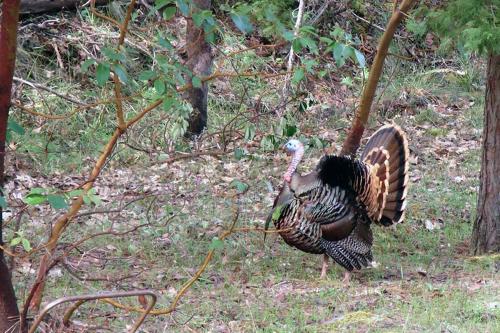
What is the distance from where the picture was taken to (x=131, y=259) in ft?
25.7

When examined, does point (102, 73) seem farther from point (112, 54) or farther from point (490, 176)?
point (490, 176)

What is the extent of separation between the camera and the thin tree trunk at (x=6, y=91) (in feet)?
14.9

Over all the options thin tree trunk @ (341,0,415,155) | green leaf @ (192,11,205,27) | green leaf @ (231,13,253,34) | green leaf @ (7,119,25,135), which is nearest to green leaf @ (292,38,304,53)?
green leaf @ (231,13,253,34)

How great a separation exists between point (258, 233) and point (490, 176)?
2.35 meters

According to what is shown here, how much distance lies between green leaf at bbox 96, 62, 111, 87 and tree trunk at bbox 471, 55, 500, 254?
4.16 m

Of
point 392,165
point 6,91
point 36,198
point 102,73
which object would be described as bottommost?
point 36,198

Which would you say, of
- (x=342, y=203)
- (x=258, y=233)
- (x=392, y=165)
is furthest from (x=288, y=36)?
(x=258, y=233)

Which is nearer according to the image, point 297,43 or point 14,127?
point 297,43

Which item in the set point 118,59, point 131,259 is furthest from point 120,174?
point 118,59

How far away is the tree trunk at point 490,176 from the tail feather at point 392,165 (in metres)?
0.71

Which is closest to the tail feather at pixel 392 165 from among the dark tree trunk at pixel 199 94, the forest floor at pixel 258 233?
the forest floor at pixel 258 233

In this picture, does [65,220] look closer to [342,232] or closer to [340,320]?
[340,320]

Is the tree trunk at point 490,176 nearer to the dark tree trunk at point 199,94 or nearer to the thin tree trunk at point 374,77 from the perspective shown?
the thin tree trunk at point 374,77

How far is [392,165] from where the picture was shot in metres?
8.07
